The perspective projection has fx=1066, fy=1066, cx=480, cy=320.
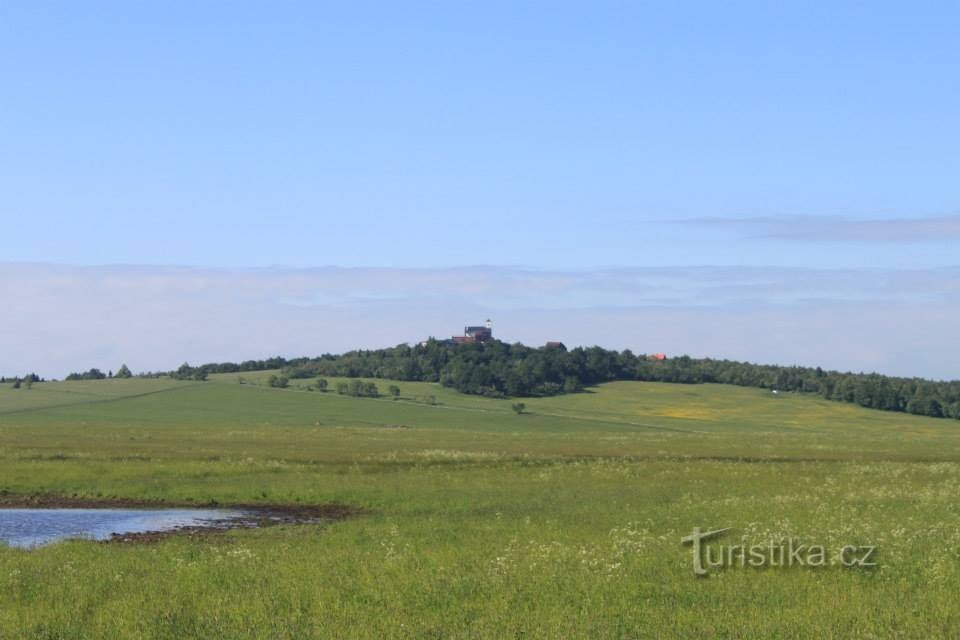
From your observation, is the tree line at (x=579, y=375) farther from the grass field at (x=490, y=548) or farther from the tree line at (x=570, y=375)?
the grass field at (x=490, y=548)

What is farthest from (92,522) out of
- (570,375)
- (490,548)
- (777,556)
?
(570,375)

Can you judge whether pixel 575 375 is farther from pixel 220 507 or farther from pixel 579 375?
pixel 220 507

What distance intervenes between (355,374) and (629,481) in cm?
14464

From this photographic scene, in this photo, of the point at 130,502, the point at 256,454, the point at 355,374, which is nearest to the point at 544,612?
the point at 130,502

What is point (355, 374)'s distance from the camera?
188 m

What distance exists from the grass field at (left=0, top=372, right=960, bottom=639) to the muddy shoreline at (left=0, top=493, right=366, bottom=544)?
3.18 feet

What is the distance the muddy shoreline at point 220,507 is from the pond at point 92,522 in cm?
63

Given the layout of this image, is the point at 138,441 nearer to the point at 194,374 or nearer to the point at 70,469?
the point at 70,469

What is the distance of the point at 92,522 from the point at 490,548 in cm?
1649

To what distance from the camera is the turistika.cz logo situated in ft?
68.2

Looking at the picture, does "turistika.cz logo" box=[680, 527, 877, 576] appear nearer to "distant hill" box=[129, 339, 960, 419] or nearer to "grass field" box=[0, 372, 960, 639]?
"grass field" box=[0, 372, 960, 639]

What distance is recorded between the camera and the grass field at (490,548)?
54.9 feet

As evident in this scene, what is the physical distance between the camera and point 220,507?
4000 cm

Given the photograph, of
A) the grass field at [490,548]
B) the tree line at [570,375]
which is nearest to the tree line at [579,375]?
the tree line at [570,375]
